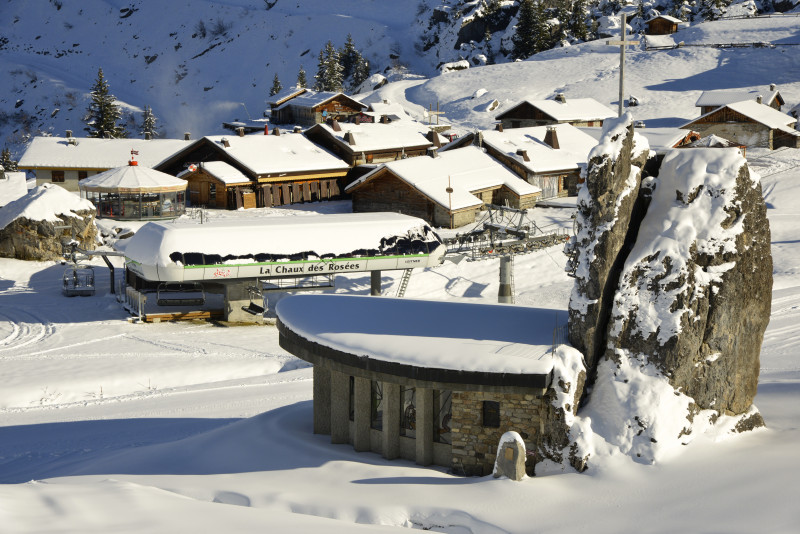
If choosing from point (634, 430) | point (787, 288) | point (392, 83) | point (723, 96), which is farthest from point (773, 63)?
point (634, 430)

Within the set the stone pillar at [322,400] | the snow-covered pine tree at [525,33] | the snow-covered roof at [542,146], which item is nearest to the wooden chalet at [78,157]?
the snow-covered roof at [542,146]

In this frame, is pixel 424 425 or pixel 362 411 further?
pixel 362 411

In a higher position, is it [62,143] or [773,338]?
[62,143]

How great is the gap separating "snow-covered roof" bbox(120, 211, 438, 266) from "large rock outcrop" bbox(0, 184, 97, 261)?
315 inches

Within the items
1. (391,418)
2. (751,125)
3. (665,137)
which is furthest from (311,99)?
(391,418)

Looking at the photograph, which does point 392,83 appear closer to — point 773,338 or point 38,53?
point 38,53

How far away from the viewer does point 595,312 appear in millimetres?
17656

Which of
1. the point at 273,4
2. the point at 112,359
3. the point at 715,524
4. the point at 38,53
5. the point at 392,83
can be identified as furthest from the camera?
the point at 273,4

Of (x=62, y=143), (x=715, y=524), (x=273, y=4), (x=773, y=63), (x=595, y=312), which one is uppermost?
(x=273, y=4)

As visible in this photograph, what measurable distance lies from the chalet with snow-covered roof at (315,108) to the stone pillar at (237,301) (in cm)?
5112

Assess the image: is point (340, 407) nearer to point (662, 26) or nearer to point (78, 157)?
point (78, 157)

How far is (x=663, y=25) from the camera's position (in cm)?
10562

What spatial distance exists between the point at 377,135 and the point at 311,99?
83.2 feet

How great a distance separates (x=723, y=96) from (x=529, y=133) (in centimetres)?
2113
